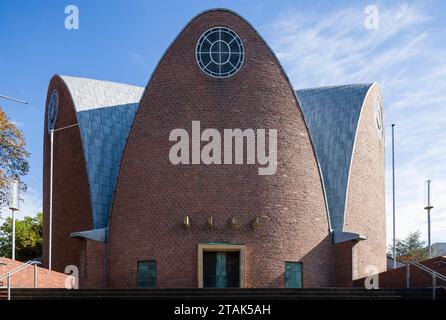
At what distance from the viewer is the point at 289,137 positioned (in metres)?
25.3

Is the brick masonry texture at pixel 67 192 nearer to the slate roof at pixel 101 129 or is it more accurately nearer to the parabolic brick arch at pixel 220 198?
the slate roof at pixel 101 129

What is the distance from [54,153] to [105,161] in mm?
3367

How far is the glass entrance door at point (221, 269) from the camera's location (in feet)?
78.2

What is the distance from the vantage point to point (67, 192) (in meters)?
29.6

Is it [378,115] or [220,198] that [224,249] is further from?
[378,115]

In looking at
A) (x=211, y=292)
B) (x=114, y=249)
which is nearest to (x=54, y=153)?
(x=114, y=249)

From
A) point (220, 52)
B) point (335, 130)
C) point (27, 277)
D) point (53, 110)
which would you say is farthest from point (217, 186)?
point (53, 110)

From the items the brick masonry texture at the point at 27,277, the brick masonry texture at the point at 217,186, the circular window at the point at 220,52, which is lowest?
the brick masonry texture at the point at 27,277

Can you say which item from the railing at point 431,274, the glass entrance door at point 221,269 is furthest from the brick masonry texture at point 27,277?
the railing at point 431,274

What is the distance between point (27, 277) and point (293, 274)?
9619mm

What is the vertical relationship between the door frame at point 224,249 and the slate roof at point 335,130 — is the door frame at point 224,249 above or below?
below

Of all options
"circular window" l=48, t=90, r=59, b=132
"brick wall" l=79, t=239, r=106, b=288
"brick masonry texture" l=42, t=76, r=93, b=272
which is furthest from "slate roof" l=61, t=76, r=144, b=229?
"brick wall" l=79, t=239, r=106, b=288

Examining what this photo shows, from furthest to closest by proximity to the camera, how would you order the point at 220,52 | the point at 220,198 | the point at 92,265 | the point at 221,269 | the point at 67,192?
the point at 67,192 → the point at 220,52 → the point at 92,265 → the point at 220,198 → the point at 221,269

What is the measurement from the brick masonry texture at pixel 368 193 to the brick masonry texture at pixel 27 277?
1178 cm
